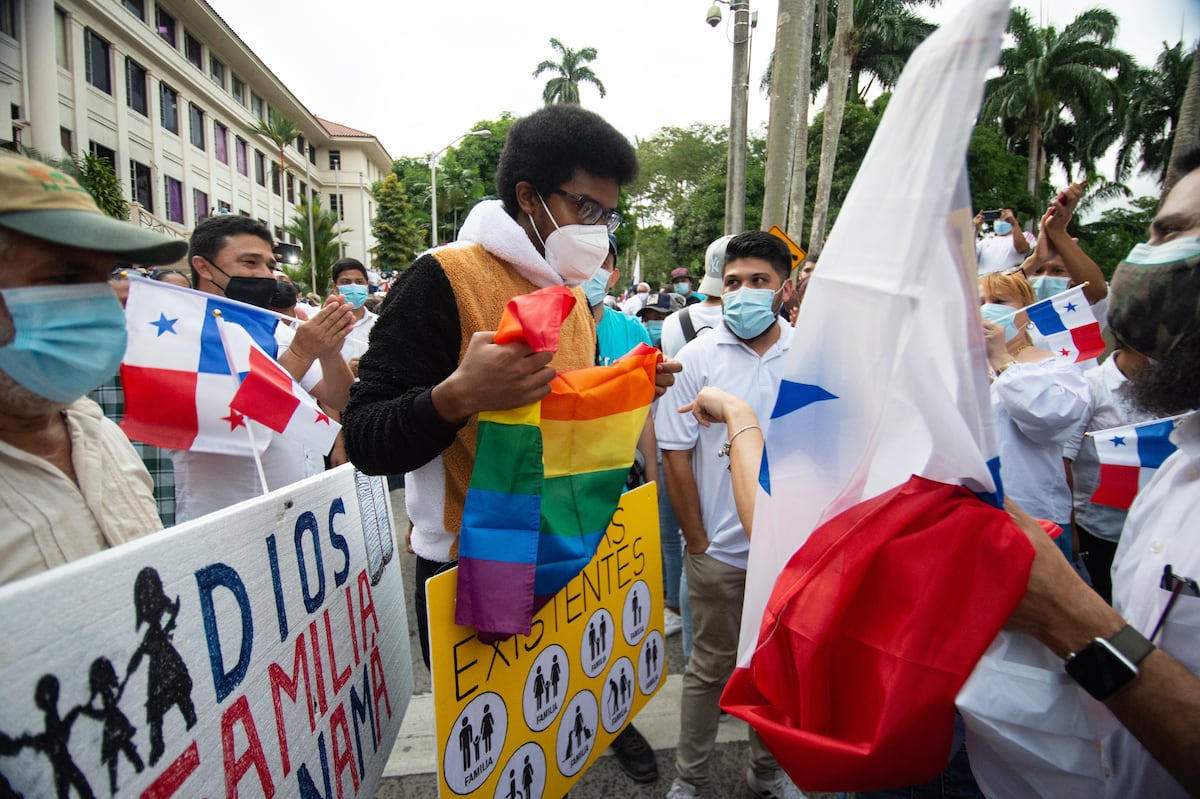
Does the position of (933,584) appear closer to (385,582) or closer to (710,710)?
(385,582)

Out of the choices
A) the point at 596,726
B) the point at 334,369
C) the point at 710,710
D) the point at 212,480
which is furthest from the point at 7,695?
the point at 710,710

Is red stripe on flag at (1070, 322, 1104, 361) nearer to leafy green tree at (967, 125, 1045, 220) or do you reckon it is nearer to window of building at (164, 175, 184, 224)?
leafy green tree at (967, 125, 1045, 220)

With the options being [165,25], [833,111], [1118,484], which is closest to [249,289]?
[1118,484]

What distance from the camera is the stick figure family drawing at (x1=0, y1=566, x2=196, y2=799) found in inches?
34.4

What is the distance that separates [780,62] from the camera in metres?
7.34

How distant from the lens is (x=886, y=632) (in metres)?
0.95

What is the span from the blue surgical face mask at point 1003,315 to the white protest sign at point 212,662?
2.95 meters

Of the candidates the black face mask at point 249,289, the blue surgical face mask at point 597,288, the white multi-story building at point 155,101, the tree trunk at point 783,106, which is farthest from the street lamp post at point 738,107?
the black face mask at point 249,289

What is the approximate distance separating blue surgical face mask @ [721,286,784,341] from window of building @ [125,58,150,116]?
1126 inches

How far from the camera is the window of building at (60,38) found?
19.3 metres

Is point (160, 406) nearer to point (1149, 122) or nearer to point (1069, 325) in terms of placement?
point (1069, 325)

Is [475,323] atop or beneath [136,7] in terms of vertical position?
beneath

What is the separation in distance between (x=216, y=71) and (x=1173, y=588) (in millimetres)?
39886

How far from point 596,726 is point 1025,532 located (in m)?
1.56
